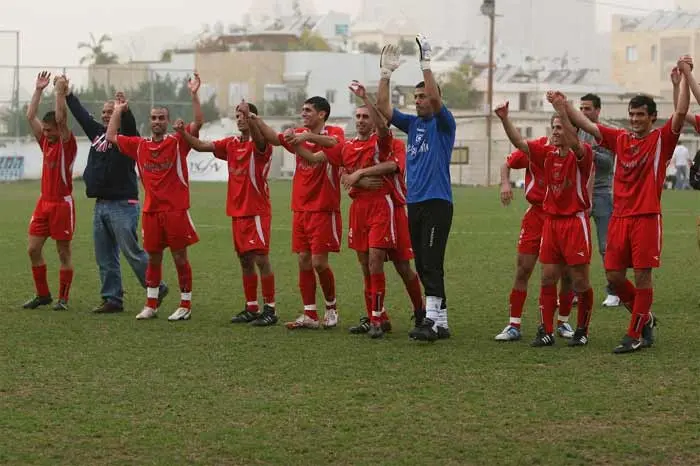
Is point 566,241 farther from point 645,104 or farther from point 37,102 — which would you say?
point 37,102

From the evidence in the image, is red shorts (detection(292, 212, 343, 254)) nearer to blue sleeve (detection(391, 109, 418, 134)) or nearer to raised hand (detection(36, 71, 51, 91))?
blue sleeve (detection(391, 109, 418, 134))

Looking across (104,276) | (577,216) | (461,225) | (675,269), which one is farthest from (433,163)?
(461,225)

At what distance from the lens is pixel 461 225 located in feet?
88.4

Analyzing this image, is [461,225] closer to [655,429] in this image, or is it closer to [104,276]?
[104,276]

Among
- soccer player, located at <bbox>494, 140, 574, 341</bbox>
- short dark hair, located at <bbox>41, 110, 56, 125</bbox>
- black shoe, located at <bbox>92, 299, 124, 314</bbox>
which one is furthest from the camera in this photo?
short dark hair, located at <bbox>41, 110, 56, 125</bbox>

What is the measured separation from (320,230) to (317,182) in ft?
1.43

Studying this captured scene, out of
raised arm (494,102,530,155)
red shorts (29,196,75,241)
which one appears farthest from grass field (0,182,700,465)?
raised arm (494,102,530,155)

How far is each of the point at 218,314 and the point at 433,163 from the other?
3.27m

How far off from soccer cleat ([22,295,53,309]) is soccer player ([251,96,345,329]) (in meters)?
2.97

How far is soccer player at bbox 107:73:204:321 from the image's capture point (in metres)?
13.1

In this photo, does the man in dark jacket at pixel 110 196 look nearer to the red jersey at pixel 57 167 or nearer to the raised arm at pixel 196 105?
the red jersey at pixel 57 167

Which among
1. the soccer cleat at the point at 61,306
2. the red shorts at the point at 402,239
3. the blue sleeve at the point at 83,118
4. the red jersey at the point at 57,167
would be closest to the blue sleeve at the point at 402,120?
the red shorts at the point at 402,239

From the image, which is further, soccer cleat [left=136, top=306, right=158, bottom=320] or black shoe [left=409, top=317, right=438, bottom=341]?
soccer cleat [left=136, top=306, right=158, bottom=320]

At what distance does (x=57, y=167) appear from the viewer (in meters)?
14.0
